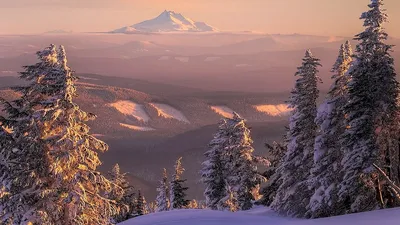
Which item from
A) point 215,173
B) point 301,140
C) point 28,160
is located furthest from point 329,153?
point 28,160

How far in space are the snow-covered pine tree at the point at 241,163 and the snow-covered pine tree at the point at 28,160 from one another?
18950mm

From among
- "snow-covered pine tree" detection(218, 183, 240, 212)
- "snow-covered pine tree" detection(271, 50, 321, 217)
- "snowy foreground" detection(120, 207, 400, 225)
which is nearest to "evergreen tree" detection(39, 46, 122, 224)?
"snowy foreground" detection(120, 207, 400, 225)

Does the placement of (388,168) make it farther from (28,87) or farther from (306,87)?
(28,87)

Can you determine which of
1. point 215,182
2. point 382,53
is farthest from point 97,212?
point 215,182

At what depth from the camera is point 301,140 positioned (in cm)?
2955

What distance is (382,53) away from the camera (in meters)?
22.7

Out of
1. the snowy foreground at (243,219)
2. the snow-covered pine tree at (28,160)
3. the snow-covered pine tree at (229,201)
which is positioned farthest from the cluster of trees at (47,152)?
the snow-covered pine tree at (229,201)

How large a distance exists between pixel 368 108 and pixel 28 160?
16356mm

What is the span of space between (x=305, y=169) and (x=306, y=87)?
5.53 meters

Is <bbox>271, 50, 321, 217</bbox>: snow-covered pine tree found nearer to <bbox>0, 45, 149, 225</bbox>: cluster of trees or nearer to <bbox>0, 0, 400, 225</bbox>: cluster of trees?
<bbox>0, 0, 400, 225</bbox>: cluster of trees

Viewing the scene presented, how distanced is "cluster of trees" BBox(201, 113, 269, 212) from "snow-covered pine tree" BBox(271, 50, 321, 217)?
525 centimetres

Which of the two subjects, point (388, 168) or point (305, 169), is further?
point (305, 169)

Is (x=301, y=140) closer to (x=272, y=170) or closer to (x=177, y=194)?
(x=272, y=170)

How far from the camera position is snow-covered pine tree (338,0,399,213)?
22266mm
